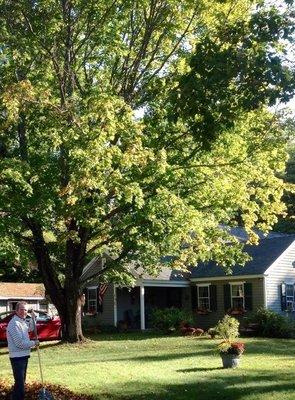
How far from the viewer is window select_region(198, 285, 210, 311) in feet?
111

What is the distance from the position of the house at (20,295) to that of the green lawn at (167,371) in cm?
1744

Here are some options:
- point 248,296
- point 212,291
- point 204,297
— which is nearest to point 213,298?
point 212,291

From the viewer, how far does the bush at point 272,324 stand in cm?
2698

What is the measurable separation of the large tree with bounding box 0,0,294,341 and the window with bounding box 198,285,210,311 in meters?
10.0

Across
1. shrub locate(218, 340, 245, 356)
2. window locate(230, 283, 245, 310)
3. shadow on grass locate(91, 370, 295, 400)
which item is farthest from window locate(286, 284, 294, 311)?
shadow on grass locate(91, 370, 295, 400)

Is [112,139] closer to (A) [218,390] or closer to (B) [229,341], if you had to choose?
(B) [229,341]

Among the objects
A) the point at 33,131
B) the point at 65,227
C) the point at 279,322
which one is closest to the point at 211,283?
the point at 279,322

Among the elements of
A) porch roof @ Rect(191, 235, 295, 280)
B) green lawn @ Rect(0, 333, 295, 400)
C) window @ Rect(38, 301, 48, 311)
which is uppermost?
porch roof @ Rect(191, 235, 295, 280)

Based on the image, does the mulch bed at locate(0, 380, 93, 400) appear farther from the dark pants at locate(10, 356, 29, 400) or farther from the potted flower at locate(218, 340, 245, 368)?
the potted flower at locate(218, 340, 245, 368)

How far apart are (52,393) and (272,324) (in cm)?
1809

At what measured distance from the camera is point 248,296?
31297mm

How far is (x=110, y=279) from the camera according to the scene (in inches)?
1093

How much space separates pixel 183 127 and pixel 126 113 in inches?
123

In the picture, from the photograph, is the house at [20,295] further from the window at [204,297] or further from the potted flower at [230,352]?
the potted flower at [230,352]
